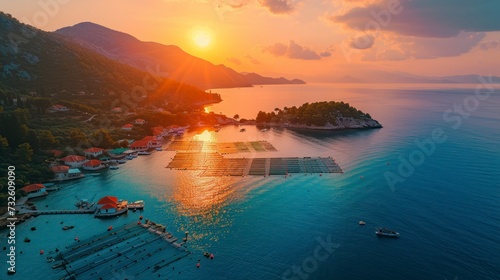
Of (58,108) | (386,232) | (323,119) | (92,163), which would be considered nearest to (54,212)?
(92,163)

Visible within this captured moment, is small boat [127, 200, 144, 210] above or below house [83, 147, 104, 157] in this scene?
below

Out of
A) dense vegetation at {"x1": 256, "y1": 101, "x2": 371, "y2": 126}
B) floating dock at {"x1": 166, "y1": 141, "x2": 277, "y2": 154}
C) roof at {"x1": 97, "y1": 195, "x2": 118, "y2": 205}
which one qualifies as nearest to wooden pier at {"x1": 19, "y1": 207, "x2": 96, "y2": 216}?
roof at {"x1": 97, "y1": 195, "x2": 118, "y2": 205}

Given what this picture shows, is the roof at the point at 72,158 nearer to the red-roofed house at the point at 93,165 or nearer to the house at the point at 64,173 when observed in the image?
the red-roofed house at the point at 93,165

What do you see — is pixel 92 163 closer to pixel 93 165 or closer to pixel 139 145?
pixel 93 165

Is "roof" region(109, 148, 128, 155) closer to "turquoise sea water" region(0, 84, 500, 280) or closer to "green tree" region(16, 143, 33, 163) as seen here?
"turquoise sea water" region(0, 84, 500, 280)

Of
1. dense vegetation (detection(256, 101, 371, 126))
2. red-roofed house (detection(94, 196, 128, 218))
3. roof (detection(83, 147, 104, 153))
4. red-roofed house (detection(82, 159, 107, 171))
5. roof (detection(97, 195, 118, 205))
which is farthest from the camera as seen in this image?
dense vegetation (detection(256, 101, 371, 126))

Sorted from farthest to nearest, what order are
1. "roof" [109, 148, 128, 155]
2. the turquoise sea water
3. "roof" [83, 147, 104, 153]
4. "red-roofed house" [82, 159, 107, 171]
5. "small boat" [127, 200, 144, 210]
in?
"roof" [109, 148, 128, 155], "roof" [83, 147, 104, 153], "red-roofed house" [82, 159, 107, 171], "small boat" [127, 200, 144, 210], the turquoise sea water

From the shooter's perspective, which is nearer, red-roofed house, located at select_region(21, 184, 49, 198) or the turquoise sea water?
the turquoise sea water
